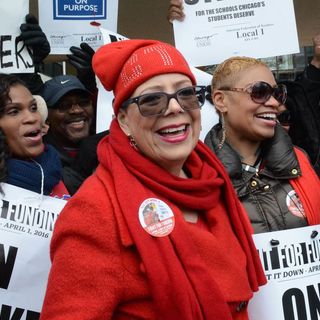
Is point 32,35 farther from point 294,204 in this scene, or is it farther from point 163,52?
point 294,204

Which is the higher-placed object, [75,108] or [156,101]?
[75,108]

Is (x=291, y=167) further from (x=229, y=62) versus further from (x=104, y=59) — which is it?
(x=104, y=59)

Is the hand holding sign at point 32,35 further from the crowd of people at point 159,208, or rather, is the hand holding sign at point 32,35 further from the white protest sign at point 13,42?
the crowd of people at point 159,208

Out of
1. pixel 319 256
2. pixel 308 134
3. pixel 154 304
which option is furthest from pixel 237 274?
pixel 308 134

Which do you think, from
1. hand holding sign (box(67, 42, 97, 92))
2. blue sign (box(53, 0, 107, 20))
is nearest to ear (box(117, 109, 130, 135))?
hand holding sign (box(67, 42, 97, 92))

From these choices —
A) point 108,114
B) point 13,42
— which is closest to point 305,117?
point 108,114

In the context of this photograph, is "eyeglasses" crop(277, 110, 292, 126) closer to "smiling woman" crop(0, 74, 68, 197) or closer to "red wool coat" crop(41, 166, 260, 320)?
"smiling woman" crop(0, 74, 68, 197)

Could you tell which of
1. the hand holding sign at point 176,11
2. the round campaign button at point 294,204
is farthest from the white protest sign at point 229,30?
the round campaign button at point 294,204

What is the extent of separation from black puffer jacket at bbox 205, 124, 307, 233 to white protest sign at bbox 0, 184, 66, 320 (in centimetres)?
76

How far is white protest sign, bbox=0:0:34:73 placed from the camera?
2859 mm

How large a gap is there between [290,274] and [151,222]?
2.70 feet

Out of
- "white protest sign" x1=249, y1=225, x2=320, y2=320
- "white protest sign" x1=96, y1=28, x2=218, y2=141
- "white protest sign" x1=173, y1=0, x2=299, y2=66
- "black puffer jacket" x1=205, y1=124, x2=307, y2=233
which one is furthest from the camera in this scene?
"white protest sign" x1=173, y1=0, x2=299, y2=66

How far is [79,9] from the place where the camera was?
3.37 meters

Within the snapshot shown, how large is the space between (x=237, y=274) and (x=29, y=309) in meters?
0.86
